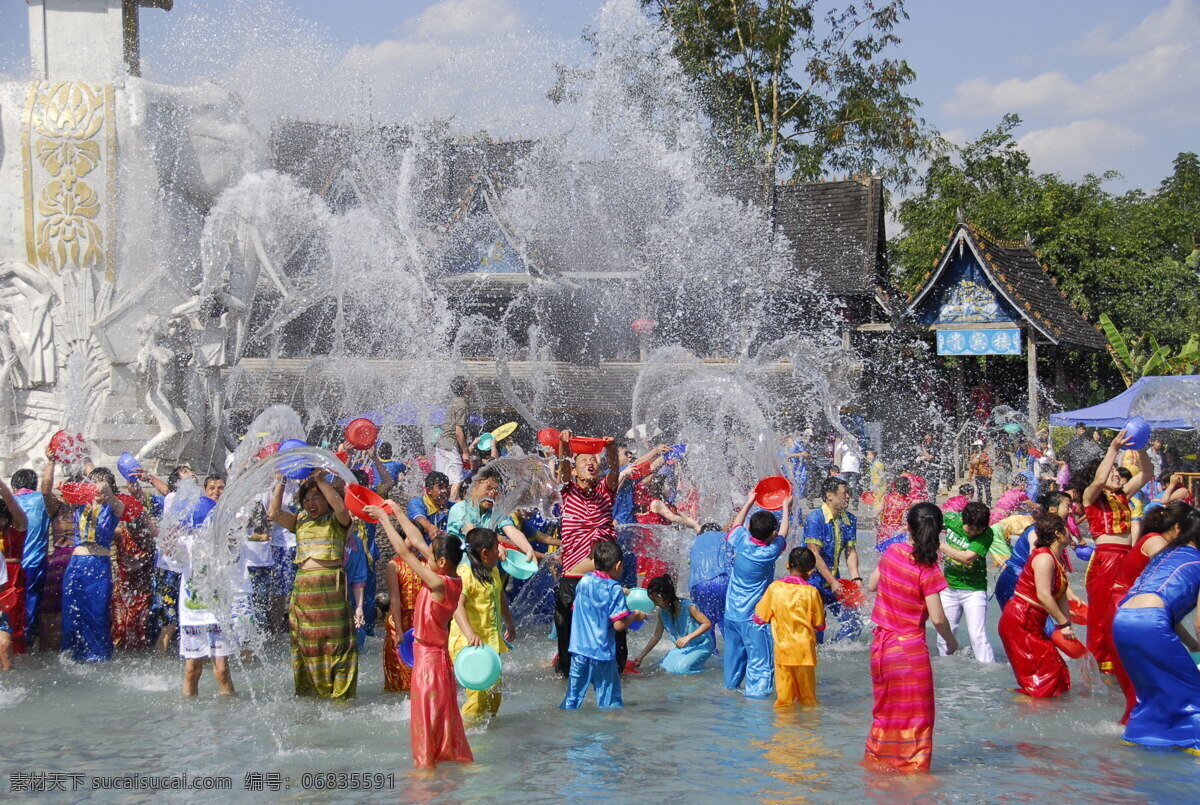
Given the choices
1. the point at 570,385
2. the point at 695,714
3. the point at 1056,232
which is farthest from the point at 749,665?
the point at 1056,232

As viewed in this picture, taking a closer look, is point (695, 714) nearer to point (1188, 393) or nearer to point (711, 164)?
point (1188, 393)

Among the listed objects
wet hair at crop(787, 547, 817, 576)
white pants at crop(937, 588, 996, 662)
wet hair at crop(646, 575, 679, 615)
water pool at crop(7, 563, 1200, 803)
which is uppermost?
wet hair at crop(787, 547, 817, 576)

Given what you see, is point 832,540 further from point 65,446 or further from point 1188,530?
point 65,446

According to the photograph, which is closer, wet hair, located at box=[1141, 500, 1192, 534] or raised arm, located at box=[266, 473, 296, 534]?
wet hair, located at box=[1141, 500, 1192, 534]

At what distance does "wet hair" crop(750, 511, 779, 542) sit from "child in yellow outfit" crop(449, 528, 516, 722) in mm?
1628

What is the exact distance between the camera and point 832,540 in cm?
879

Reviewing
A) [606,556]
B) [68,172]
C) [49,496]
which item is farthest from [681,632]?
[68,172]

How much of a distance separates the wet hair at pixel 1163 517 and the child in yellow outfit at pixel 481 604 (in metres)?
3.63

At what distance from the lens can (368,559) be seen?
8.84m

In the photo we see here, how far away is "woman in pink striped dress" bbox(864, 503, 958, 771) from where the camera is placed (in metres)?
5.80

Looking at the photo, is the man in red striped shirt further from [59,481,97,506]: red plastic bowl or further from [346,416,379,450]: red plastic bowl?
[59,481,97,506]: red plastic bowl

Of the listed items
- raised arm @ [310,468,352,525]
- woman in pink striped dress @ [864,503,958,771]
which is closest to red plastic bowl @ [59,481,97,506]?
raised arm @ [310,468,352,525]

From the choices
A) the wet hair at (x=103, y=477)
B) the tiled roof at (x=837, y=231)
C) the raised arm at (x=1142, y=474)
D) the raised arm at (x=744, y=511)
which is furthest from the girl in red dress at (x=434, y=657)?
the tiled roof at (x=837, y=231)

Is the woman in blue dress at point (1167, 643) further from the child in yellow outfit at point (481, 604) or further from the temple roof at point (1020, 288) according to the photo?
the temple roof at point (1020, 288)
